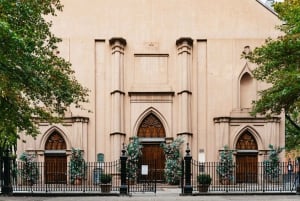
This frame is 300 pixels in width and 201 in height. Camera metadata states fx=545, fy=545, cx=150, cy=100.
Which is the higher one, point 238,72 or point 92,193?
point 238,72

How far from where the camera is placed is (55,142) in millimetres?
33375

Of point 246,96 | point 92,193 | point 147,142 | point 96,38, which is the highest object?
point 96,38

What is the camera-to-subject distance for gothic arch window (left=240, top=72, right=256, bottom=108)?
33.6m

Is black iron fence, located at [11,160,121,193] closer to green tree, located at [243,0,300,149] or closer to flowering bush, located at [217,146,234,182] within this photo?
flowering bush, located at [217,146,234,182]

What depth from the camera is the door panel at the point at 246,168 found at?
3192 centimetres

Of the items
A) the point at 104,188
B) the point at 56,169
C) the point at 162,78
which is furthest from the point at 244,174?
the point at 56,169

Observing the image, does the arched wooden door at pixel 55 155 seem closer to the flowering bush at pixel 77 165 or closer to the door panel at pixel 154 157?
the flowering bush at pixel 77 165

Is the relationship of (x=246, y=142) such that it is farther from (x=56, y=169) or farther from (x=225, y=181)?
(x=56, y=169)

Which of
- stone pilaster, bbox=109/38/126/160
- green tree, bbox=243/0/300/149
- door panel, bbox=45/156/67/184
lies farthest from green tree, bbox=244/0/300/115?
door panel, bbox=45/156/67/184

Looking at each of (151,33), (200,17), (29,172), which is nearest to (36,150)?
(29,172)

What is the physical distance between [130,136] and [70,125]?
→ 3.70m

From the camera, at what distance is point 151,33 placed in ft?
112

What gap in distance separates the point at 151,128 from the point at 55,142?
5.97 metres

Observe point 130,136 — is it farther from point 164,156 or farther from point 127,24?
point 127,24
